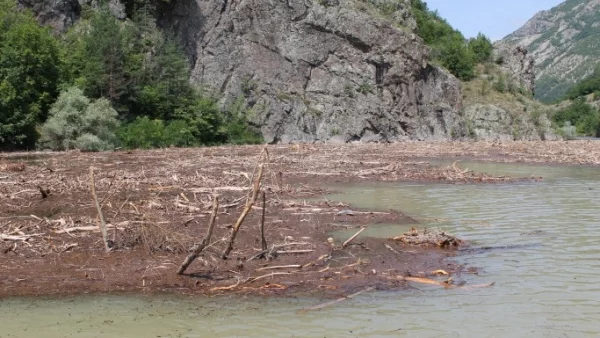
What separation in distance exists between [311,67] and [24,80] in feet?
105

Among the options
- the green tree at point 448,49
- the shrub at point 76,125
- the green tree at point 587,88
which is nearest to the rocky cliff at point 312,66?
the green tree at point 448,49

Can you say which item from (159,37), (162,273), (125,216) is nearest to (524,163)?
(125,216)

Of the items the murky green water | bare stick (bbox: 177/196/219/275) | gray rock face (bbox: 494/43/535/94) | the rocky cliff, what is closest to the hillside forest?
the rocky cliff

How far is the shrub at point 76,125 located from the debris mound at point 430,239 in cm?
2982

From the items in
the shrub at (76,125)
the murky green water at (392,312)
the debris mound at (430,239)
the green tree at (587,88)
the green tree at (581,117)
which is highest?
the green tree at (587,88)

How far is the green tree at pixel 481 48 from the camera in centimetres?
9406

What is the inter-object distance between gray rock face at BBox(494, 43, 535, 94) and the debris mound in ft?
288

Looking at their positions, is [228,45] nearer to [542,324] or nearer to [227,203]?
[227,203]

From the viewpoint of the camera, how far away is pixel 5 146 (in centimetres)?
3803

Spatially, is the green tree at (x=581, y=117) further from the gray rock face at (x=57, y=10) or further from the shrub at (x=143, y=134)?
the shrub at (x=143, y=134)

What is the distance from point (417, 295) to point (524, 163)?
27827 millimetres

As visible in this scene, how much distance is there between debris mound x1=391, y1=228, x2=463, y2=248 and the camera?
1107 cm

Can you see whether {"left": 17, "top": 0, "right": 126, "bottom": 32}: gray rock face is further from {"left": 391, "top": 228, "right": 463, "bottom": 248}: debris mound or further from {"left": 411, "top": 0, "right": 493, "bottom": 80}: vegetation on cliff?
{"left": 391, "top": 228, "right": 463, "bottom": 248}: debris mound

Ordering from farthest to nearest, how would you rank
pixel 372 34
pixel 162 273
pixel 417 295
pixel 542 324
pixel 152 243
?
pixel 372 34 < pixel 152 243 < pixel 162 273 < pixel 417 295 < pixel 542 324
